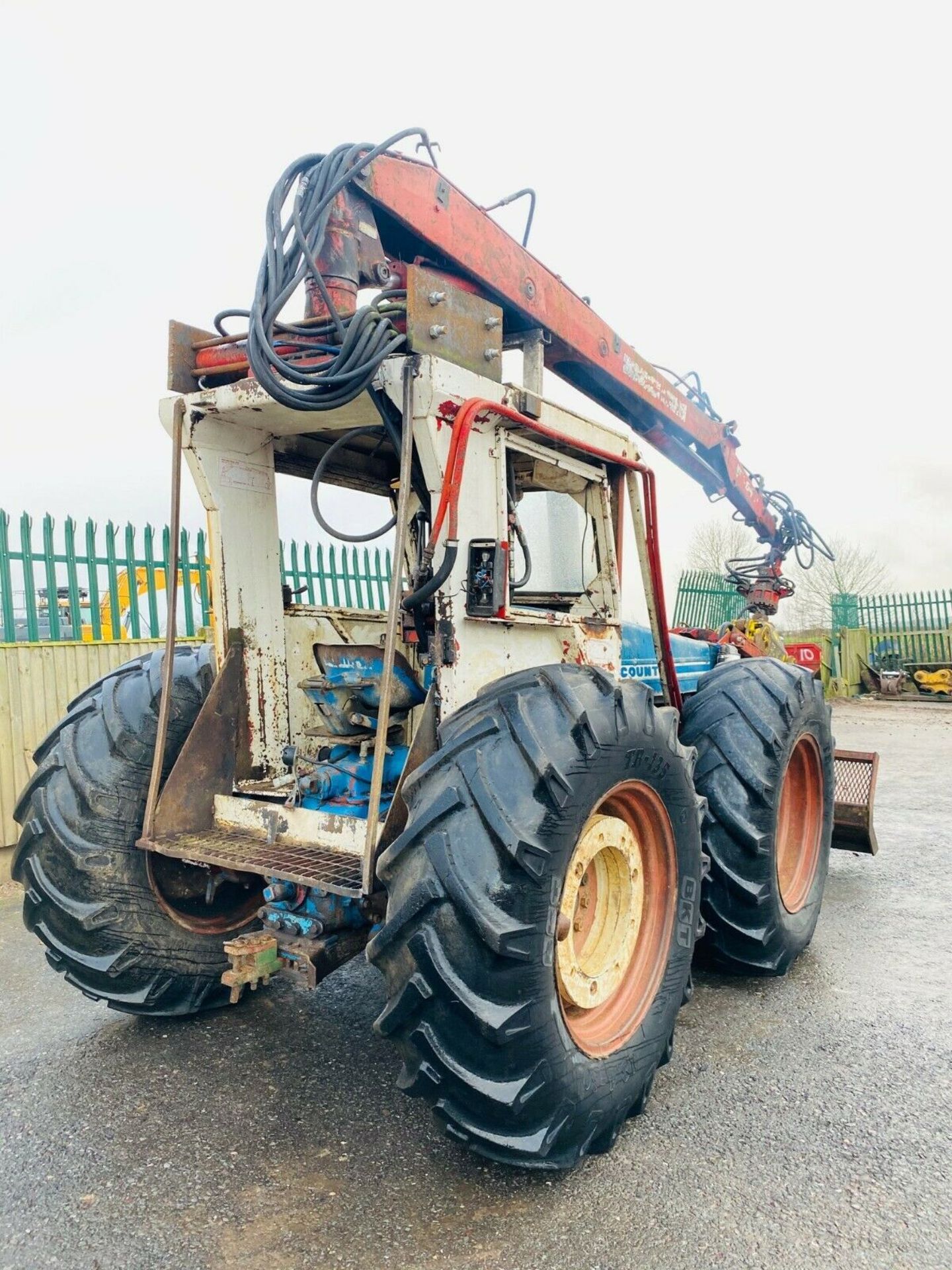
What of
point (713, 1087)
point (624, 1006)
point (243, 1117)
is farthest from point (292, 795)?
point (713, 1087)

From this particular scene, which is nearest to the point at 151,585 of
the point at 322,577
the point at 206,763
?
the point at 322,577

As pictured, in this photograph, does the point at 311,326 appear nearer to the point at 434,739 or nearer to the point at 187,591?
the point at 434,739

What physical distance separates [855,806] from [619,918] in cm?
299

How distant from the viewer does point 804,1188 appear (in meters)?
2.33

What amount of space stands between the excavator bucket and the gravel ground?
4.51 feet

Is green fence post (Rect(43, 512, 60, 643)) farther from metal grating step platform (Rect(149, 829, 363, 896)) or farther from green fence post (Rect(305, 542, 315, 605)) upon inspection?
metal grating step platform (Rect(149, 829, 363, 896))

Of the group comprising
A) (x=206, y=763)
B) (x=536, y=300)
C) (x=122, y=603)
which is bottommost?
(x=206, y=763)

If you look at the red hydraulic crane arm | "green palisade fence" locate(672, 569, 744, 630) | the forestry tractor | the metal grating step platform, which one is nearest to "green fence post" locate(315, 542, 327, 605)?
the red hydraulic crane arm

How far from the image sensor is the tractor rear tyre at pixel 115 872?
3.00m

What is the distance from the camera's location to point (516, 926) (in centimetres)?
211

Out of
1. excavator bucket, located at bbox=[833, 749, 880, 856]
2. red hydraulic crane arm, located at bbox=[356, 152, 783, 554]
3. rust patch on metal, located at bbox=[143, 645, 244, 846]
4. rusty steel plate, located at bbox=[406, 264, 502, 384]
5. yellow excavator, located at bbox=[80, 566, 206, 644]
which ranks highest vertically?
red hydraulic crane arm, located at bbox=[356, 152, 783, 554]

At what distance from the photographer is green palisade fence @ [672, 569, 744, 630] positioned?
A: 1595cm

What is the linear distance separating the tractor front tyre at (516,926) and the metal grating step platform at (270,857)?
1.18 ft

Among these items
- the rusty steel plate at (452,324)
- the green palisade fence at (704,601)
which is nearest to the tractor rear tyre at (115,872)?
the rusty steel plate at (452,324)
